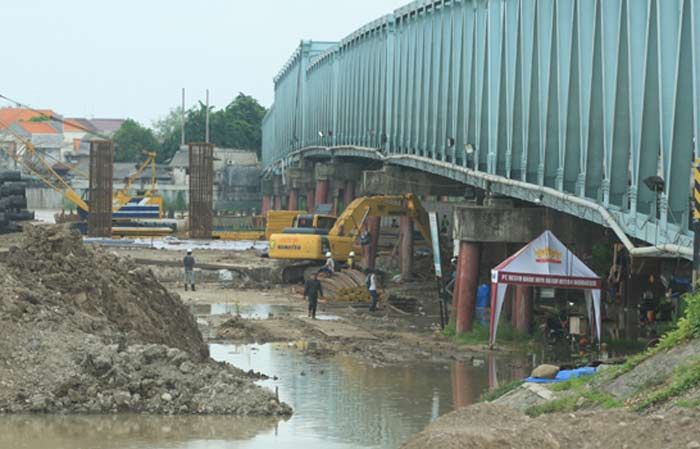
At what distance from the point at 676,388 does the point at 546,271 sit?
17610mm

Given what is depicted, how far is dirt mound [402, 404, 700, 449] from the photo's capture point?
13188 millimetres

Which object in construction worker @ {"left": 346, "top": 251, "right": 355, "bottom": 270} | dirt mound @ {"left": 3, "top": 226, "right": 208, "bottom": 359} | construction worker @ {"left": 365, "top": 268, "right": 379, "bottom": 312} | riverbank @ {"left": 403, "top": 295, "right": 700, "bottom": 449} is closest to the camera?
riverbank @ {"left": 403, "top": 295, "right": 700, "bottom": 449}

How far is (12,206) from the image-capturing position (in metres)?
71.9

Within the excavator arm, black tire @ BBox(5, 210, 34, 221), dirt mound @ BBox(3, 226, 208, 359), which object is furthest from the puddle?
black tire @ BBox(5, 210, 34, 221)

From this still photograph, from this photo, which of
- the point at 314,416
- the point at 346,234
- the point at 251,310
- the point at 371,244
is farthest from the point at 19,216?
the point at 314,416

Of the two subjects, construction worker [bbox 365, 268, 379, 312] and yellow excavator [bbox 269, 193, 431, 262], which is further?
yellow excavator [bbox 269, 193, 431, 262]

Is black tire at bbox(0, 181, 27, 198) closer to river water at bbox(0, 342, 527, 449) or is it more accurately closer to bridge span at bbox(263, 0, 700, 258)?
bridge span at bbox(263, 0, 700, 258)

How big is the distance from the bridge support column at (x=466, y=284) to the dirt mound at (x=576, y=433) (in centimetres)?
2141

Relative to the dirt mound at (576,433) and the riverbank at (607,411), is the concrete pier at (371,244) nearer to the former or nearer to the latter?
the riverbank at (607,411)

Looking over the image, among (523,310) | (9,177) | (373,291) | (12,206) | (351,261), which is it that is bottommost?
(373,291)

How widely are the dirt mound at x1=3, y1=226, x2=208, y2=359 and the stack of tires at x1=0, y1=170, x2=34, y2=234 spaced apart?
4301cm

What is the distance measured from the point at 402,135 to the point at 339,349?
72.1 feet

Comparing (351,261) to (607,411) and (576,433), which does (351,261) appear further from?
(576,433)

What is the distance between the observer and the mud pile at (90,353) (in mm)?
Result: 22453
